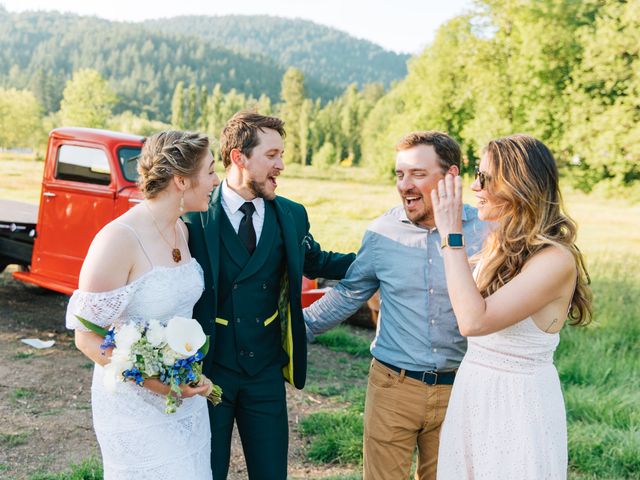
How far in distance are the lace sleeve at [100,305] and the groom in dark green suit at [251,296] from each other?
16.9 inches

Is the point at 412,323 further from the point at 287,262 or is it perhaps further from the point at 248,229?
the point at 248,229

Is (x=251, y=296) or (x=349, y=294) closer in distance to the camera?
(x=251, y=296)

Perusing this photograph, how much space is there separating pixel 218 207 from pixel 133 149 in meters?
5.34

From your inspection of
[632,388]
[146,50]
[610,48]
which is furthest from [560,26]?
[146,50]

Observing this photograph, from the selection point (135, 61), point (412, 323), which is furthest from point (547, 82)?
point (135, 61)

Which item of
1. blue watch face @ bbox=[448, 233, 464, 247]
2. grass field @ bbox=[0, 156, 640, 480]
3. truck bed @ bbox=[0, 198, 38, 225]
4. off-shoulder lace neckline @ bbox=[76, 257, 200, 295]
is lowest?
grass field @ bbox=[0, 156, 640, 480]

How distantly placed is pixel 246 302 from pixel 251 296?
0.04 m

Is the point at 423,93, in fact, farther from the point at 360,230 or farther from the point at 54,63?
the point at 54,63

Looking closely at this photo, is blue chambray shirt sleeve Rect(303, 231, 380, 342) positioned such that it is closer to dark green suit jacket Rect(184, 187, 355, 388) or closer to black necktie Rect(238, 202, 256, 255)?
dark green suit jacket Rect(184, 187, 355, 388)

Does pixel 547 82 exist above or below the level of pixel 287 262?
above

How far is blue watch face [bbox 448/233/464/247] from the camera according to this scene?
2.36 metres

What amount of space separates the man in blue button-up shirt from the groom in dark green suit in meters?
0.40

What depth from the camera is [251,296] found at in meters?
2.92

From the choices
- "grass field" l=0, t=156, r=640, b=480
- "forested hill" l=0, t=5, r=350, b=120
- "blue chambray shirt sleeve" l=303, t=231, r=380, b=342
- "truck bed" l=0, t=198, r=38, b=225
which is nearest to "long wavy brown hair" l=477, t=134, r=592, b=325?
"blue chambray shirt sleeve" l=303, t=231, r=380, b=342
